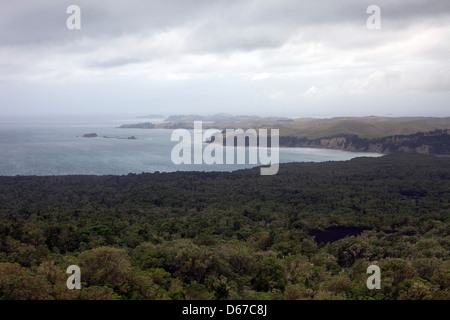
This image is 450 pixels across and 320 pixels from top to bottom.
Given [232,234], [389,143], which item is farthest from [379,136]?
[232,234]

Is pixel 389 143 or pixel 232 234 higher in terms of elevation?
pixel 389 143

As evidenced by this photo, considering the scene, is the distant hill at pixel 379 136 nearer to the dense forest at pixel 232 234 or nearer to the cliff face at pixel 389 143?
the cliff face at pixel 389 143

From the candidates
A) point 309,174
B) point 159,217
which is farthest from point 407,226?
point 309,174

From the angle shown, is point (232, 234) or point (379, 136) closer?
point (232, 234)

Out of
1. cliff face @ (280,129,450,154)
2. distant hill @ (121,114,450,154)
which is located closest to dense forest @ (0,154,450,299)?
cliff face @ (280,129,450,154)

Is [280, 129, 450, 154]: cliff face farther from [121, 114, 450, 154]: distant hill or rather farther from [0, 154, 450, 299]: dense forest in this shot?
[0, 154, 450, 299]: dense forest

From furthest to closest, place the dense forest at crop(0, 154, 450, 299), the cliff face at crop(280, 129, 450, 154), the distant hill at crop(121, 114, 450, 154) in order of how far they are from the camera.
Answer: the distant hill at crop(121, 114, 450, 154) < the cliff face at crop(280, 129, 450, 154) < the dense forest at crop(0, 154, 450, 299)

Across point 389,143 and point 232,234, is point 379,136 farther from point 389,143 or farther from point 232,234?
point 232,234
